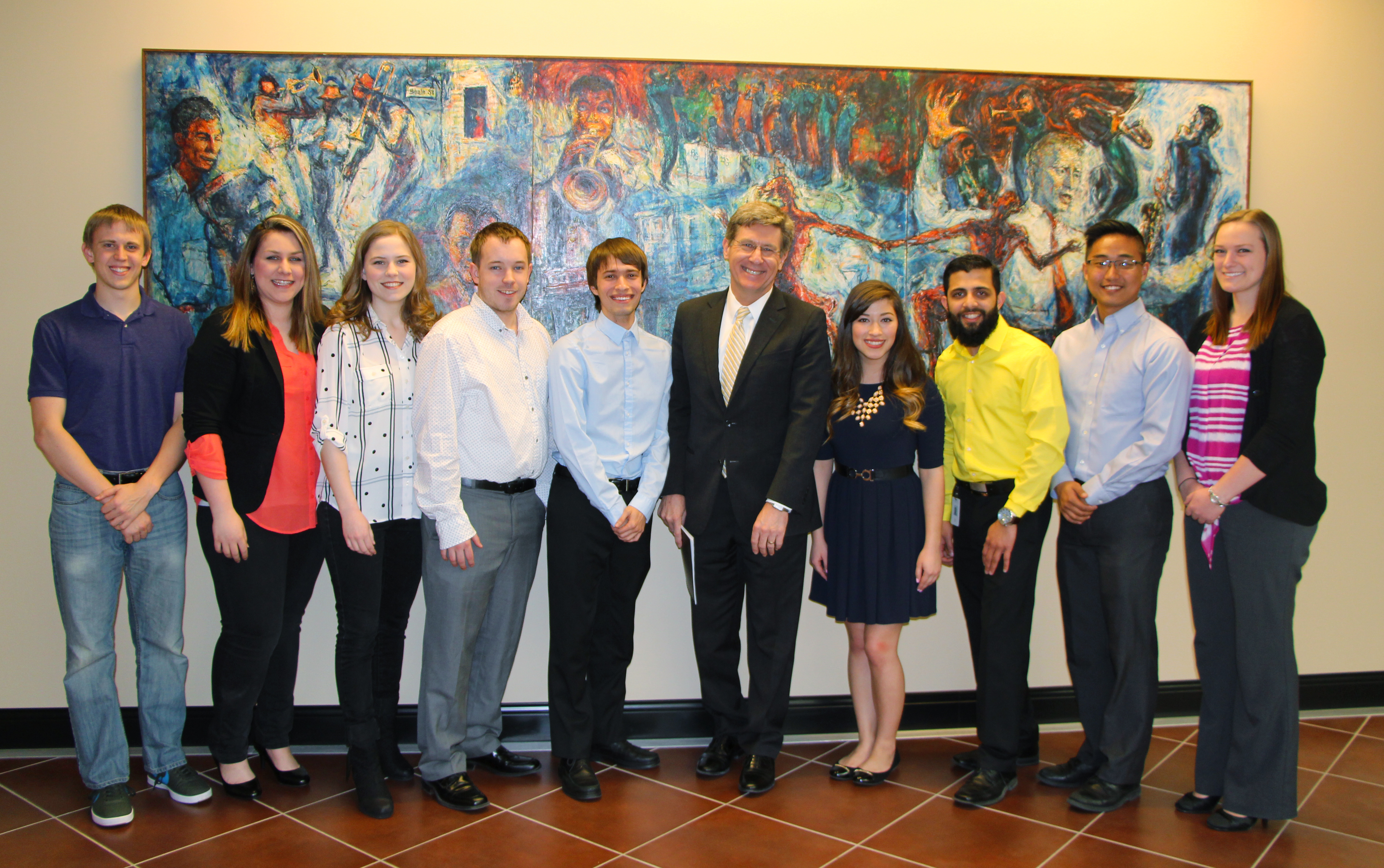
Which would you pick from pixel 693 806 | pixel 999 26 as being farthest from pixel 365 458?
pixel 999 26

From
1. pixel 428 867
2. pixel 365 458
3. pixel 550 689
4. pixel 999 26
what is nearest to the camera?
pixel 428 867

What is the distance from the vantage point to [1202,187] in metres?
3.55

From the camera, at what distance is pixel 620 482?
287cm

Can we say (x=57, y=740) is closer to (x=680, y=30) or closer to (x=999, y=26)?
(x=680, y=30)

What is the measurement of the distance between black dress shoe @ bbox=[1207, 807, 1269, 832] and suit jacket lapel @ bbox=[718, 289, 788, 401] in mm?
2034

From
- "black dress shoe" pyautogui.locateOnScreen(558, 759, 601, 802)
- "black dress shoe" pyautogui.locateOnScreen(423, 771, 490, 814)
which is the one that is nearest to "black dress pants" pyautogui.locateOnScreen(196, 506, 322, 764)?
"black dress shoe" pyautogui.locateOnScreen(423, 771, 490, 814)

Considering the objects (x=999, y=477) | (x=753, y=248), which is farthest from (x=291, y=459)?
(x=999, y=477)

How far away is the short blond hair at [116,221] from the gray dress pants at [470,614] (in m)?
1.34

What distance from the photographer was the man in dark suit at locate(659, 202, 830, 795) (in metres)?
2.79

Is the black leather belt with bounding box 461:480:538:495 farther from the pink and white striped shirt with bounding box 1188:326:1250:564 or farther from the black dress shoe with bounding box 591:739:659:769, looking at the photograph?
the pink and white striped shirt with bounding box 1188:326:1250:564

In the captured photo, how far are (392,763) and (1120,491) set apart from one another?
8.74 feet

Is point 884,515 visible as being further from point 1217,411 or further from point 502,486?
point 502,486

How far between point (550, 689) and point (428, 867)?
2.19ft

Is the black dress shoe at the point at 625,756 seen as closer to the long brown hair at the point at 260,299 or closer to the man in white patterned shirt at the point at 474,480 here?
the man in white patterned shirt at the point at 474,480
